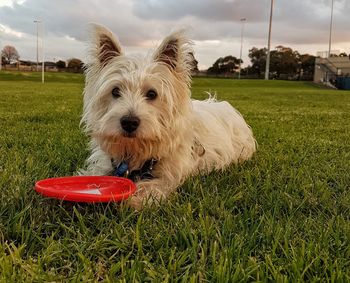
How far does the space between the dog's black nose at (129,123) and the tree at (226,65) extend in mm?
94918

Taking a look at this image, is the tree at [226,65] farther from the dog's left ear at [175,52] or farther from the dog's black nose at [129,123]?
the dog's black nose at [129,123]

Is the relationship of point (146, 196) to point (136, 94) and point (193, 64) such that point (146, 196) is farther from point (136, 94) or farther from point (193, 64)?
point (193, 64)

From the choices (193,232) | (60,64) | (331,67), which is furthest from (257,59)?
(193,232)

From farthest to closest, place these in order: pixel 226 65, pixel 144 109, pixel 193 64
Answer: pixel 226 65, pixel 193 64, pixel 144 109

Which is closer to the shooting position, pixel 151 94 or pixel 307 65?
pixel 151 94

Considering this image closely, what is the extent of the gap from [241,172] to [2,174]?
2.16 metres

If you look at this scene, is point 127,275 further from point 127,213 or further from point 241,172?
point 241,172

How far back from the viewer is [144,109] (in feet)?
11.3

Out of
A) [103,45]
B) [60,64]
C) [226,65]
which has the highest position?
[226,65]

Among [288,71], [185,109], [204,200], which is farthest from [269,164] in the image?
[288,71]

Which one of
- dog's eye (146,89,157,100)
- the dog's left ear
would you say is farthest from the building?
dog's eye (146,89,157,100)

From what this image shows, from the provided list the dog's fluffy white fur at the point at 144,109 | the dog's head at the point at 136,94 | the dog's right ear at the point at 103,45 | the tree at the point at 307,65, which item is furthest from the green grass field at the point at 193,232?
the tree at the point at 307,65

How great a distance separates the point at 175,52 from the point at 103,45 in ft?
2.04

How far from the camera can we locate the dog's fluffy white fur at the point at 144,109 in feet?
11.2
